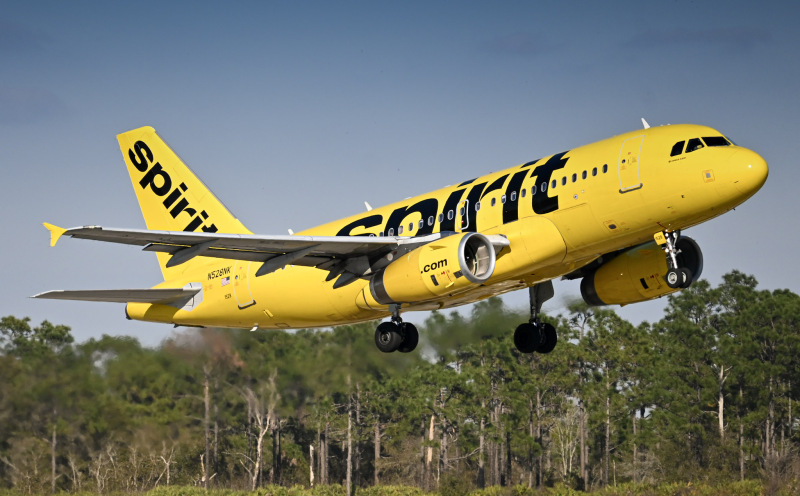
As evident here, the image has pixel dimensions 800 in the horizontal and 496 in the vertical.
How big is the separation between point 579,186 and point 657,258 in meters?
5.07

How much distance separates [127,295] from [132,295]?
0.27 m

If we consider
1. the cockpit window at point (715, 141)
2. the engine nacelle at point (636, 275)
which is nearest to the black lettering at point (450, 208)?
the engine nacelle at point (636, 275)

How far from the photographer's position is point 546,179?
27.6 m

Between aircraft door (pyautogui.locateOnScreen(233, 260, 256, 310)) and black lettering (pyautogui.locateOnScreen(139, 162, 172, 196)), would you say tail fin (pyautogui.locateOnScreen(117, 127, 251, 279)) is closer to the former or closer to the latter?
black lettering (pyautogui.locateOnScreen(139, 162, 172, 196))

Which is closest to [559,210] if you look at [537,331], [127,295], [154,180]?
[537,331]

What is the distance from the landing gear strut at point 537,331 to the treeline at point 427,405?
4.77 metres

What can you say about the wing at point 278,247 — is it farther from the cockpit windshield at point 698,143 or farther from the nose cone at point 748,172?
the nose cone at point 748,172

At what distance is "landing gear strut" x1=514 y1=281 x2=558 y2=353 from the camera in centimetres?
3362

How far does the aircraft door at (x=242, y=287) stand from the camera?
33188 mm

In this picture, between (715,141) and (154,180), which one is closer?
(715,141)

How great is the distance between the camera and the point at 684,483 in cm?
6159

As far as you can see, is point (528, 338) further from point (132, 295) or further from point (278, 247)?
point (132, 295)

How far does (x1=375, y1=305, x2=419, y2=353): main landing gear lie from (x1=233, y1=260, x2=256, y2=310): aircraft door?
4.68m

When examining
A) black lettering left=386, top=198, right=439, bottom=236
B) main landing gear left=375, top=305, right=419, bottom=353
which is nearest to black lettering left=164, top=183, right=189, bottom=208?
black lettering left=386, top=198, right=439, bottom=236
